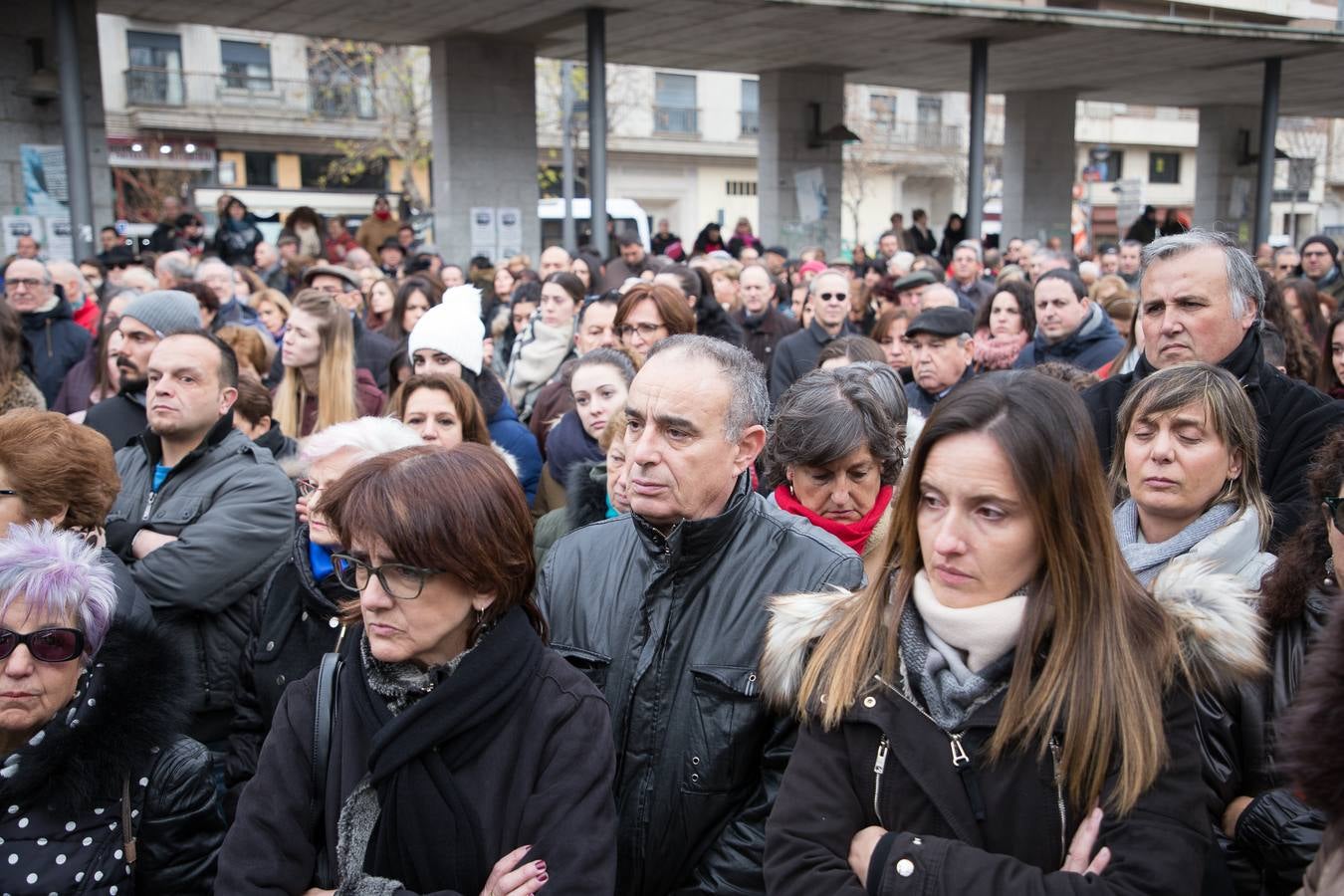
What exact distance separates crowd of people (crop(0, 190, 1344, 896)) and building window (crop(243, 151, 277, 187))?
40.7 metres

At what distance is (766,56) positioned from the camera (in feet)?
65.9

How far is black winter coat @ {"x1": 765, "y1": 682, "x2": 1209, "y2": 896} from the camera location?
2.06 meters

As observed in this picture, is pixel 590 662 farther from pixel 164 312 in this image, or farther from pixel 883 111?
pixel 883 111

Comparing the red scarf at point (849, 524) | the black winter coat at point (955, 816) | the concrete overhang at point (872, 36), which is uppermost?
the concrete overhang at point (872, 36)

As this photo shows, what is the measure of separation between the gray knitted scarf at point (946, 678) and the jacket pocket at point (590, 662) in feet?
2.78

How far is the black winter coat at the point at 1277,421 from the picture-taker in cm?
373

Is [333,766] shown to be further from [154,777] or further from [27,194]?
[27,194]

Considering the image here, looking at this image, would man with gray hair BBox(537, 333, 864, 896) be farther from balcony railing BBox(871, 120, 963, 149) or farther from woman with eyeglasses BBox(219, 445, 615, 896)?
balcony railing BBox(871, 120, 963, 149)

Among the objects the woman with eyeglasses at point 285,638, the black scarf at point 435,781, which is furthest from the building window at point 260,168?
the black scarf at point 435,781

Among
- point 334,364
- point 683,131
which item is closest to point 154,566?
point 334,364

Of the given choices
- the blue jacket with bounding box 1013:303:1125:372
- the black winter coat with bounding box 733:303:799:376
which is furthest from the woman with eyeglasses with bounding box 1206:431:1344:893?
the black winter coat with bounding box 733:303:799:376

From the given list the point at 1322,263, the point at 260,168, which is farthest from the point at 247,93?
the point at 1322,263

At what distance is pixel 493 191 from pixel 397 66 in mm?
18545

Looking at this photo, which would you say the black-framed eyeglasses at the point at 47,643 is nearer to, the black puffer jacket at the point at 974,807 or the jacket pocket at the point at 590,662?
the jacket pocket at the point at 590,662
